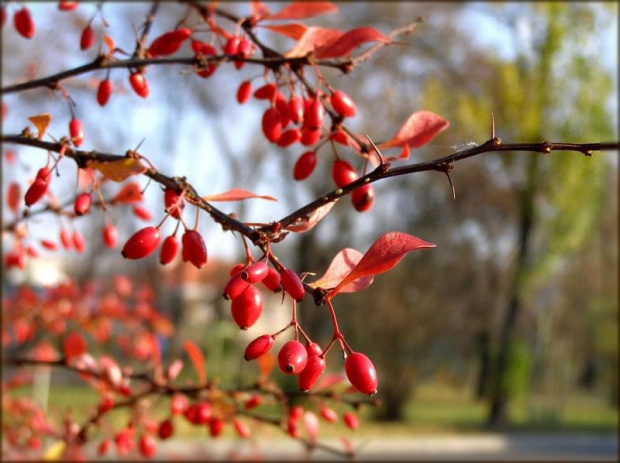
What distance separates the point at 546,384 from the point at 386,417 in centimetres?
206

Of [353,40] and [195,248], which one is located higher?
[353,40]

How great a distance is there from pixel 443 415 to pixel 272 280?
8.30 m

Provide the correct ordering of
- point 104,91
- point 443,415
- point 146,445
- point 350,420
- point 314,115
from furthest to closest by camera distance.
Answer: point 443,415 → point 146,445 → point 350,420 → point 104,91 → point 314,115

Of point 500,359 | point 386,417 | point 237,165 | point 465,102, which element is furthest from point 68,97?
point 237,165

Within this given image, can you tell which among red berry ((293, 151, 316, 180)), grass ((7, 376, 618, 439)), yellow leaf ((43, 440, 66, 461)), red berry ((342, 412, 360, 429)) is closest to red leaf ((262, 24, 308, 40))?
red berry ((293, 151, 316, 180))

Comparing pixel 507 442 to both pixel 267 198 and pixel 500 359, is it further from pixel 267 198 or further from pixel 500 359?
pixel 267 198

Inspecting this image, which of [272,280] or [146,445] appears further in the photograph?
[146,445]

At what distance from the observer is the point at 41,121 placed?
0.67 meters

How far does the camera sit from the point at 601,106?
659 cm

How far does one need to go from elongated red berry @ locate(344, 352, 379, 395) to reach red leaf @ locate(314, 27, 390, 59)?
13.0 inches

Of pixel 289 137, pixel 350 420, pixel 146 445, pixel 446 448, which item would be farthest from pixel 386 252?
pixel 446 448

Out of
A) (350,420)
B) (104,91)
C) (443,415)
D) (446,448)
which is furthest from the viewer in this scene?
(443,415)

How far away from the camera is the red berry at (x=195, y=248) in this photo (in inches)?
21.6

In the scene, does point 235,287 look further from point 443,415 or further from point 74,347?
point 443,415
